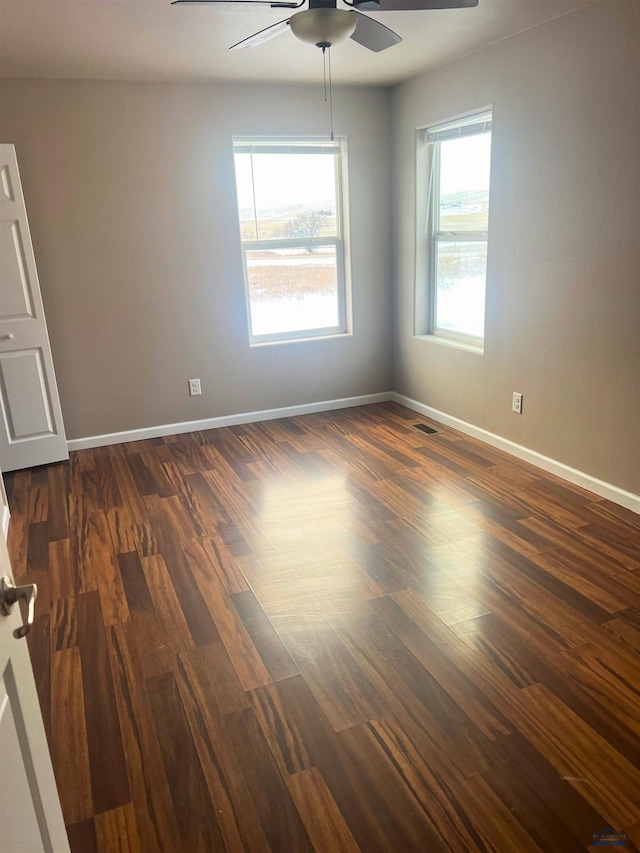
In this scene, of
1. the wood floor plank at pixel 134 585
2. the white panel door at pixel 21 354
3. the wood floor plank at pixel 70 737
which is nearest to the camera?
the wood floor plank at pixel 70 737

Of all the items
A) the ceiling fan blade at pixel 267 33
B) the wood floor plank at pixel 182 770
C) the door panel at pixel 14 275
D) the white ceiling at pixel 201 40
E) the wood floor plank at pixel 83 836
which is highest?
the white ceiling at pixel 201 40

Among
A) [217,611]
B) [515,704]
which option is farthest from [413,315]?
[515,704]

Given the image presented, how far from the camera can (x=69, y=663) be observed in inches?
85.2

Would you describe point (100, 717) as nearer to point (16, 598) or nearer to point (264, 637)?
point (264, 637)

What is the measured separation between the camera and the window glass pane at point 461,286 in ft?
13.5

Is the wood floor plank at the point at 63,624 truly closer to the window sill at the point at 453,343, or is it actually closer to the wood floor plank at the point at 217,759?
the wood floor plank at the point at 217,759

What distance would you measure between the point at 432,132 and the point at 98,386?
9.69 feet

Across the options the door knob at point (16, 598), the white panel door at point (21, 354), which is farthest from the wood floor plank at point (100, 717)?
the white panel door at point (21, 354)

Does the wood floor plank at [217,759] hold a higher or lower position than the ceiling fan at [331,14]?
lower

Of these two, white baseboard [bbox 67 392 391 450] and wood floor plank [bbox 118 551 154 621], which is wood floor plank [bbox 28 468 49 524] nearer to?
white baseboard [bbox 67 392 391 450]

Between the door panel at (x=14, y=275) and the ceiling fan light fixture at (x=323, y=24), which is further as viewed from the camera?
the door panel at (x=14, y=275)

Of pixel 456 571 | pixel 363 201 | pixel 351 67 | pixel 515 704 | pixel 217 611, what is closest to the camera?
pixel 515 704

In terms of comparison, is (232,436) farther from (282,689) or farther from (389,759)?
(389,759)

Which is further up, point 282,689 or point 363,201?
point 363,201
